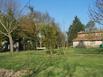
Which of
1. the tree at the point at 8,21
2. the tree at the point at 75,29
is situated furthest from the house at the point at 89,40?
the tree at the point at 8,21

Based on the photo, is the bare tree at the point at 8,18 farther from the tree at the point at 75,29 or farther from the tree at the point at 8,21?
the tree at the point at 75,29

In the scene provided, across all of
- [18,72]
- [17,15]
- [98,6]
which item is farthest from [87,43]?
[18,72]

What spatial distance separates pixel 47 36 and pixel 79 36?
68.5m

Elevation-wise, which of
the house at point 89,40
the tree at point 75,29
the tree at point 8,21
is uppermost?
the tree at point 75,29

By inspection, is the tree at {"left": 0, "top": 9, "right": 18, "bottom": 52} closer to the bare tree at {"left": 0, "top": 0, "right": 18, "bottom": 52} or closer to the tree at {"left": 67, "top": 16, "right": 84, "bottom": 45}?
the bare tree at {"left": 0, "top": 0, "right": 18, "bottom": 52}

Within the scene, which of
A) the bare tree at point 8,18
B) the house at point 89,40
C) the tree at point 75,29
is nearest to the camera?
the bare tree at point 8,18

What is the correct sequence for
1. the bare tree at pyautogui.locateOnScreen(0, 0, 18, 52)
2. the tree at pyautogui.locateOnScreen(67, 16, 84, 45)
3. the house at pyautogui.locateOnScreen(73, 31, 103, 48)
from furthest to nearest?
the tree at pyautogui.locateOnScreen(67, 16, 84, 45)
the house at pyautogui.locateOnScreen(73, 31, 103, 48)
the bare tree at pyautogui.locateOnScreen(0, 0, 18, 52)

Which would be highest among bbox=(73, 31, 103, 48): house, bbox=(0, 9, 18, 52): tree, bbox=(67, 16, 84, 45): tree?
bbox=(67, 16, 84, 45): tree

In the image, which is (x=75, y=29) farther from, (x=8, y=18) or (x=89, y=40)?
(x=8, y=18)

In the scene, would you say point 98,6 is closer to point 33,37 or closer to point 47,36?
point 47,36

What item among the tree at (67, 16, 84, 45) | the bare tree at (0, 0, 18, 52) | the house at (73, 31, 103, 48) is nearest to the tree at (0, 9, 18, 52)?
the bare tree at (0, 0, 18, 52)

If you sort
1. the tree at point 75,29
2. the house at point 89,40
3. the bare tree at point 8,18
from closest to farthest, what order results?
the bare tree at point 8,18 < the house at point 89,40 < the tree at point 75,29

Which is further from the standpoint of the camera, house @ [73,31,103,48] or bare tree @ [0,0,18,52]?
house @ [73,31,103,48]

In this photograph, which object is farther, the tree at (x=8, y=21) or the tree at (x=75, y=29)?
the tree at (x=75, y=29)
